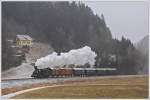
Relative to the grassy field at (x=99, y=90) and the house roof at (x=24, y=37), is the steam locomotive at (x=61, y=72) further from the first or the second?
the house roof at (x=24, y=37)

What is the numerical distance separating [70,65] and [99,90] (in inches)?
15.1

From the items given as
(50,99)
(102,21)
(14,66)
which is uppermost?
(102,21)

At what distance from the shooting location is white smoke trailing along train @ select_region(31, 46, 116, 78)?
4.90 metres

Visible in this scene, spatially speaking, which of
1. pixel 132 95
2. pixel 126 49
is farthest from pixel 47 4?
pixel 132 95

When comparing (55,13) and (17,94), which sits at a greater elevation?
(55,13)

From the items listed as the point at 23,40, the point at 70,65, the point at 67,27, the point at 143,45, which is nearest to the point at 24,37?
the point at 23,40

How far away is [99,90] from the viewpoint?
490 cm

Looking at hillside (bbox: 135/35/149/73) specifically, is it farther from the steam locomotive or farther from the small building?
the small building

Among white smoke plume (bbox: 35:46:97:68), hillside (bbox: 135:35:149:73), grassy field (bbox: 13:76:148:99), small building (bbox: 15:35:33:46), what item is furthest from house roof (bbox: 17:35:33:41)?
hillside (bbox: 135:35:149:73)

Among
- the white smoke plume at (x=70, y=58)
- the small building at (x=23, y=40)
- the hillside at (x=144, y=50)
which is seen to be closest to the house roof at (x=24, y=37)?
the small building at (x=23, y=40)

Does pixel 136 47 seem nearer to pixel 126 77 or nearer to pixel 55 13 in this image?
pixel 126 77

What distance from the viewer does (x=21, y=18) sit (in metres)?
4.91

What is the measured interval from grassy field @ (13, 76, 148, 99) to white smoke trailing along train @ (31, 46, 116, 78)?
105 millimetres

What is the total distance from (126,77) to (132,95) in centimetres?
19
